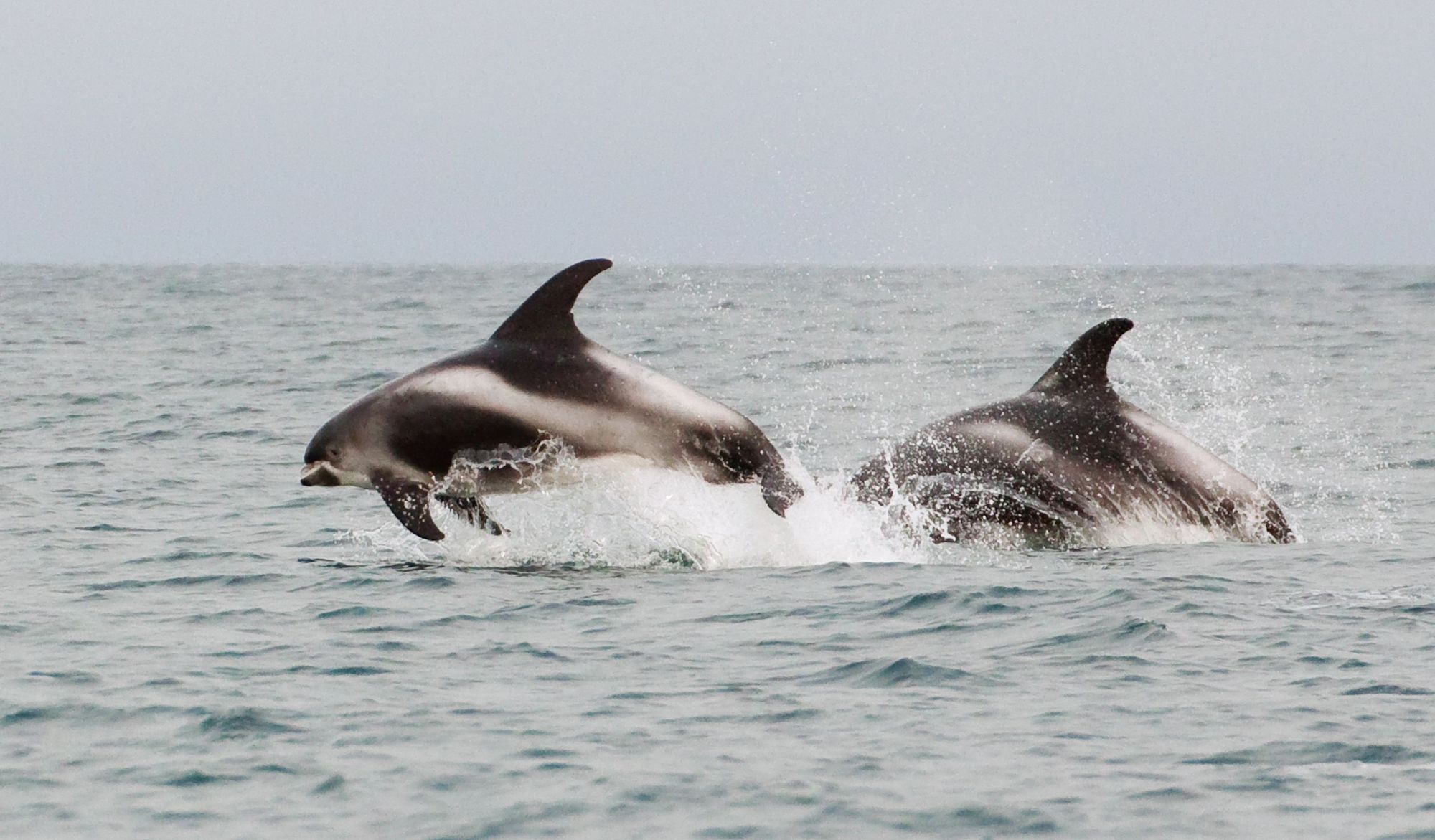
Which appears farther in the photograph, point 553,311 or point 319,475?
point 319,475

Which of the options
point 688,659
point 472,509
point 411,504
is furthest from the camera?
point 472,509

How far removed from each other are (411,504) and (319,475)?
2.79 feet

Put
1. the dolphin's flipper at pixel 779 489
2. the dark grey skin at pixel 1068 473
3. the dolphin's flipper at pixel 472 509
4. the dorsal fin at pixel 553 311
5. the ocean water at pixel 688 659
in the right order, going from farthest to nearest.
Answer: the dark grey skin at pixel 1068 473 < the dolphin's flipper at pixel 472 509 < the dorsal fin at pixel 553 311 < the dolphin's flipper at pixel 779 489 < the ocean water at pixel 688 659

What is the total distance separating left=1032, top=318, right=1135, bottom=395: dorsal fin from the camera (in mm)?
12750

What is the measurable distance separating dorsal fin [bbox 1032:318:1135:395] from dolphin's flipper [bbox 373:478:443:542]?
435 centimetres

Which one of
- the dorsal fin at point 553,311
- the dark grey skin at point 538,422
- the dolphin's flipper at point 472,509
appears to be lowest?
the dolphin's flipper at point 472,509

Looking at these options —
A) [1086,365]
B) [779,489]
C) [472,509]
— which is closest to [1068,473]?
[1086,365]

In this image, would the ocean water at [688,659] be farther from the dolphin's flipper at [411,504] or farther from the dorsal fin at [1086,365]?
the dorsal fin at [1086,365]

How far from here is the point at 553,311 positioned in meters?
11.3

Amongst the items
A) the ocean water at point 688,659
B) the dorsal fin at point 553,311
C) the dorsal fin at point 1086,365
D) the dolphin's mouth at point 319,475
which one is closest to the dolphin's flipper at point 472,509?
the ocean water at point 688,659

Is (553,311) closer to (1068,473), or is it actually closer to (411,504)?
(411,504)

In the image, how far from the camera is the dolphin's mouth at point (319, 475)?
11.9m

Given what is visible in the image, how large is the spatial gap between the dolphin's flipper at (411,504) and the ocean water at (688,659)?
15.5 inches

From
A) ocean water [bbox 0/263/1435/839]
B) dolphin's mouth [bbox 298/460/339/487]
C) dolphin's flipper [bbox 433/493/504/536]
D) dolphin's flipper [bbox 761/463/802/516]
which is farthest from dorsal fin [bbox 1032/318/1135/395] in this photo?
dolphin's mouth [bbox 298/460/339/487]
